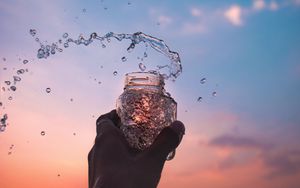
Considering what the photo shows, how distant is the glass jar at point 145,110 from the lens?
361 centimetres

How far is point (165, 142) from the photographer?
2309 mm

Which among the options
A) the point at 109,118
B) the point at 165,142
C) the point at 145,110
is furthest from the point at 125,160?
the point at 145,110

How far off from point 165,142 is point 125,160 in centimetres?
28

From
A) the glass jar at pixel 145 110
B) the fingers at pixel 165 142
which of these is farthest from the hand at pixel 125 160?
the glass jar at pixel 145 110

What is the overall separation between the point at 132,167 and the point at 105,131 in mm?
359

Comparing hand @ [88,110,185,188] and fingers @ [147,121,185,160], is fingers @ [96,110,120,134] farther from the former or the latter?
fingers @ [147,121,185,160]

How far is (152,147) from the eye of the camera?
2285mm

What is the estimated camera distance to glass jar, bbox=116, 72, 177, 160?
11.8 ft

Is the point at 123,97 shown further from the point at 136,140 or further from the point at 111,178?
the point at 111,178

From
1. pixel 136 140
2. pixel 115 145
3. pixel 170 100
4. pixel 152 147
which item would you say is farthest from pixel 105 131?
pixel 170 100

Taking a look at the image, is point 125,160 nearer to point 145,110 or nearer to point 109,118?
point 109,118

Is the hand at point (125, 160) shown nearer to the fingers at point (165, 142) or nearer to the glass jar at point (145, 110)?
the fingers at point (165, 142)

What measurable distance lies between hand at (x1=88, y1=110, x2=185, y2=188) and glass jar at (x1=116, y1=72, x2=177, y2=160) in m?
1.15

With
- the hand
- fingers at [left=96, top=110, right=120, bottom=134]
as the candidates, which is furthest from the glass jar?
the hand
